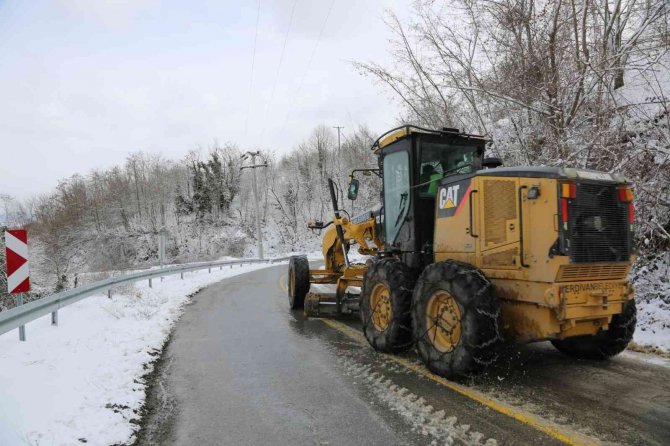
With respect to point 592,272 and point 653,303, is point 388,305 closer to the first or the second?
point 592,272

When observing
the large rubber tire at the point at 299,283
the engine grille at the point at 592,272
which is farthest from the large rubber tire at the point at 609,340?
the large rubber tire at the point at 299,283

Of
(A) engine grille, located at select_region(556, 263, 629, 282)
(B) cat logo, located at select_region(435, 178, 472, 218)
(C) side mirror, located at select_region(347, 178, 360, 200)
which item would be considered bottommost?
(A) engine grille, located at select_region(556, 263, 629, 282)

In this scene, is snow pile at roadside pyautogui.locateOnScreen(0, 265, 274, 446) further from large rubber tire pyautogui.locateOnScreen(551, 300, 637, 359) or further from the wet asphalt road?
large rubber tire pyautogui.locateOnScreen(551, 300, 637, 359)

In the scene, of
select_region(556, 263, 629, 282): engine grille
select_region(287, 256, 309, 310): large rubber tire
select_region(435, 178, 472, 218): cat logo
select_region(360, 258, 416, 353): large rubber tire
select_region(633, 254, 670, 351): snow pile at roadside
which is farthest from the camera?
select_region(287, 256, 309, 310): large rubber tire

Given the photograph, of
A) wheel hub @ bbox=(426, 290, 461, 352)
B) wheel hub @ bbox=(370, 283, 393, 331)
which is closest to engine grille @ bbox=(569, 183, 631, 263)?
wheel hub @ bbox=(426, 290, 461, 352)

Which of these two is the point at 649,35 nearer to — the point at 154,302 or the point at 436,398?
the point at 436,398

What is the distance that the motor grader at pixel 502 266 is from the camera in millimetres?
4293

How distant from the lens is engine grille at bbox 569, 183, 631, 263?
4.29 metres

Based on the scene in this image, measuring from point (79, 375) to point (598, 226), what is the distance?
218 inches

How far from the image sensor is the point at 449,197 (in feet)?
17.8

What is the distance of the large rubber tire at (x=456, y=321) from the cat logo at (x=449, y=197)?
786 mm

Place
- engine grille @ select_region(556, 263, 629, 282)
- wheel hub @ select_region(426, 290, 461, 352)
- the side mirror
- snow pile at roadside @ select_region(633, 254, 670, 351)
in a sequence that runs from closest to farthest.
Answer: engine grille @ select_region(556, 263, 629, 282), wheel hub @ select_region(426, 290, 461, 352), snow pile at roadside @ select_region(633, 254, 670, 351), the side mirror

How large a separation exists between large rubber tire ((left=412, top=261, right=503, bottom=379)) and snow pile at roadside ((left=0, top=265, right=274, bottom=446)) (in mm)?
2997

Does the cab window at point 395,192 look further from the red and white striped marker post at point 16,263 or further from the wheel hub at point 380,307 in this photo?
the red and white striped marker post at point 16,263
